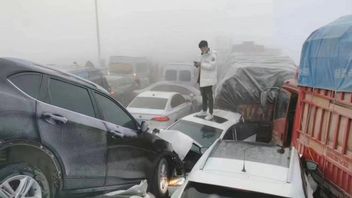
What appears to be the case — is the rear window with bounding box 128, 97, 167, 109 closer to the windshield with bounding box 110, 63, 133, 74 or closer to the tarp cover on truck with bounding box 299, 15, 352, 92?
the tarp cover on truck with bounding box 299, 15, 352, 92

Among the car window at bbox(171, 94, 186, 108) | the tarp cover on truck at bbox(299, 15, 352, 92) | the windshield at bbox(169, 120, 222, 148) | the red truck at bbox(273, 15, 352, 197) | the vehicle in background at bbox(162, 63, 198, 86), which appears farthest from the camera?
the vehicle in background at bbox(162, 63, 198, 86)

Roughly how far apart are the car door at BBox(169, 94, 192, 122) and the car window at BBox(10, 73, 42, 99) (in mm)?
7321

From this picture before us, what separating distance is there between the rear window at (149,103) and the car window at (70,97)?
21.5ft

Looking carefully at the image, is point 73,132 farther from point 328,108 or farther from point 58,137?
point 328,108

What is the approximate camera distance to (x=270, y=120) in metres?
10.4

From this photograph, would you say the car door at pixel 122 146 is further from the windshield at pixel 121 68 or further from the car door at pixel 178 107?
the windshield at pixel 121 68

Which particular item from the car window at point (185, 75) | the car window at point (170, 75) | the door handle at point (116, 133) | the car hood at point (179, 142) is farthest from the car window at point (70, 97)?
the car window at point (170, 75)

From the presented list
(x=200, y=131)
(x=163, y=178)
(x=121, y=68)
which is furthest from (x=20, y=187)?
(x=121, y=68)

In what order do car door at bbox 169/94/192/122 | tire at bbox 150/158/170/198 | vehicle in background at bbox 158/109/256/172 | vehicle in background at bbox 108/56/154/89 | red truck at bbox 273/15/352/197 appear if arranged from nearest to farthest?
1. red truck at bbox 273/15/352/197
2. tire at bbox 150/158/170/198
3. vehicle in background at bbox 158/109/256/172
4. car door at bbox 169/94/192/122
5. vehicle in background at bbox 108/56/154/89

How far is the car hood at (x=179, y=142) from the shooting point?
22.9 feet

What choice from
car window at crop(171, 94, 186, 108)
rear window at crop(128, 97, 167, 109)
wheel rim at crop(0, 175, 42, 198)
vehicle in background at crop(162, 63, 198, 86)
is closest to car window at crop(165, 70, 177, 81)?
vehicle in background at crop(162, 63, 198, 86)

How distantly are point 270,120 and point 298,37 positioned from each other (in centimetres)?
3203

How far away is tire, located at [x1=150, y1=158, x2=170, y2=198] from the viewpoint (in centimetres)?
583

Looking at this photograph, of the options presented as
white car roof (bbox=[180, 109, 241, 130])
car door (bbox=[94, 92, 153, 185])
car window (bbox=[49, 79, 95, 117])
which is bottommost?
white car roof (bbox=[180, 109, 241, 130])
